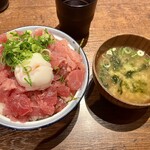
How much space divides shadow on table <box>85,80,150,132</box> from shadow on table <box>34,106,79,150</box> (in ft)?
0.35

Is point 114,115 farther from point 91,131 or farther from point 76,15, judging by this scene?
point 76,15

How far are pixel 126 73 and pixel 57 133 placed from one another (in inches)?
17.9

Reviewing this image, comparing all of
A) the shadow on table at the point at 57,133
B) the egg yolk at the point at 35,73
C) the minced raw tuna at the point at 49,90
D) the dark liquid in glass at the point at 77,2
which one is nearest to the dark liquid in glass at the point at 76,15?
the dark liquid in glass at the point at 77,2

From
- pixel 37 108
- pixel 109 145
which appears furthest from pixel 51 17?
pixel 109 145

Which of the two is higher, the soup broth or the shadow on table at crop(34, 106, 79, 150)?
the soup broth

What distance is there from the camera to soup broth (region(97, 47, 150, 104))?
49.6 inches

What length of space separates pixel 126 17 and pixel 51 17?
0.48 m

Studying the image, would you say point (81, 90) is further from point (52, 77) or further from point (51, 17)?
point (51, 17)

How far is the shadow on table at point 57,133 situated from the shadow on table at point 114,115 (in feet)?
0.35

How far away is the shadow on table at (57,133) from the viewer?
1202mm

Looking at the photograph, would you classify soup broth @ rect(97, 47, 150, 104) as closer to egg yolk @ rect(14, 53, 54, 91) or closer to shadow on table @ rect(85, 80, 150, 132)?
shadow on table @ rect(85, 80, 150, 132)

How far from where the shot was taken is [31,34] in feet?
4.28

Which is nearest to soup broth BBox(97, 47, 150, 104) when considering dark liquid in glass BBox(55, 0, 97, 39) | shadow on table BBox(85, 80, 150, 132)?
shadow on table BBox(85, 80, 150, 132)

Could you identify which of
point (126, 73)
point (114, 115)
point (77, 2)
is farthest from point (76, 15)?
point (114, 115)
